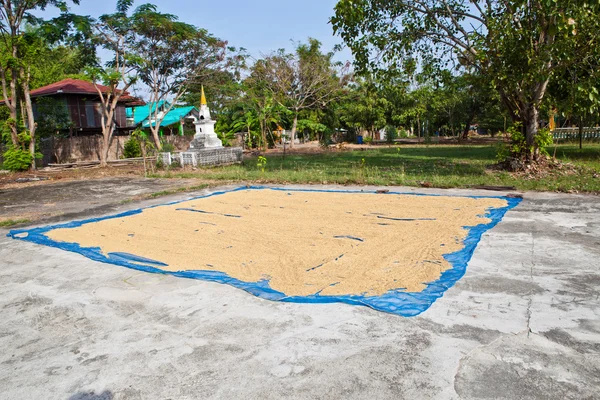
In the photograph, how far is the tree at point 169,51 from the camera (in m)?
17.9

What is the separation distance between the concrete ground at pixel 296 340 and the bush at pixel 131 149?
1709 centimetres

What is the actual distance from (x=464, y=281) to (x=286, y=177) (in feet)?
23.6

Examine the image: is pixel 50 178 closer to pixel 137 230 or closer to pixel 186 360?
pixel 137 230

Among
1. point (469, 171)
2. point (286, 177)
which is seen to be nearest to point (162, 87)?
point (286, 177)

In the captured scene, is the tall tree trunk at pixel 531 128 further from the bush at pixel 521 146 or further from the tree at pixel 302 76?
the tree at pixel 302 76

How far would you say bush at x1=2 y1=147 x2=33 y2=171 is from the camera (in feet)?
48.8

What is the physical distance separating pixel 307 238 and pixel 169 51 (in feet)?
→ 56.4

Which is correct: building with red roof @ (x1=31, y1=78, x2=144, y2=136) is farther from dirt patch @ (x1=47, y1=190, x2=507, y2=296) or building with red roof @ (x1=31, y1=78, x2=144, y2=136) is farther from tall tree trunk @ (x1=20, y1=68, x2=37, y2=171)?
dirt patch @ (x1=47, y1=190, x2=507, y2=296)

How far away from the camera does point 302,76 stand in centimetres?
2500

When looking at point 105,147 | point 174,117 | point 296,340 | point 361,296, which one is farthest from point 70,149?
point 296,340

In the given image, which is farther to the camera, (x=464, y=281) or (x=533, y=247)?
(x=533, y=247)

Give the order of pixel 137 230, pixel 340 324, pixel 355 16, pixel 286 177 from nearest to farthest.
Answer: pixel 340 324
pixel 137 230
pixel 355 16
pixel 286 177

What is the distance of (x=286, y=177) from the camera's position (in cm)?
1046

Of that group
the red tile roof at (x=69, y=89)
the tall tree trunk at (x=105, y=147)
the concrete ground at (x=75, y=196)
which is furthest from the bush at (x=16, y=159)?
the red tile roof at (x=69, y=89)
